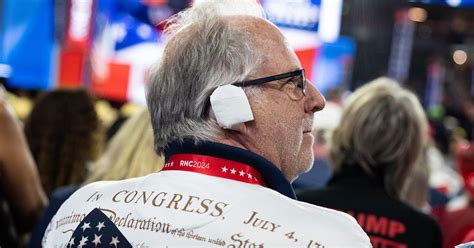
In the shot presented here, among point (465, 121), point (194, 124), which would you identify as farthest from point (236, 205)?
point (465, 121)

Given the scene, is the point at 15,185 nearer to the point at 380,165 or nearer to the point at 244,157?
the point at 380,165

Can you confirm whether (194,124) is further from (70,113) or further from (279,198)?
(70,113)

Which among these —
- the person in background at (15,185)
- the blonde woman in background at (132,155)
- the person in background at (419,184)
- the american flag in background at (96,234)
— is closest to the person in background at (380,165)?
the person in background at (419,184)

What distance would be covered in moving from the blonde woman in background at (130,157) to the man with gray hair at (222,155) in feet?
3.30

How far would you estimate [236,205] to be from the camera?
1547mm

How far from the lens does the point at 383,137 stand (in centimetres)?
298

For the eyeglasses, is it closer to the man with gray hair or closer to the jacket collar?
the man with gray hair

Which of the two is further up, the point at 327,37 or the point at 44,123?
the point at 44,123

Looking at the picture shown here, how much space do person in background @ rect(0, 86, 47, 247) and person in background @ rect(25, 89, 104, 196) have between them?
1.58 ft

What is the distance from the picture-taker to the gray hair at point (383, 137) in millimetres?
2975

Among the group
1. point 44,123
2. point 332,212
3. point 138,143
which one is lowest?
point 44,123

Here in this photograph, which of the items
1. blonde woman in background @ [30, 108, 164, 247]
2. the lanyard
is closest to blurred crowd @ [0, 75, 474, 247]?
blonde woman in background @ [30, 108, 164, 247]

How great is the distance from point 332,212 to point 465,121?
12963 mm

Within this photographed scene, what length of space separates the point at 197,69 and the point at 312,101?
0.26 meters
